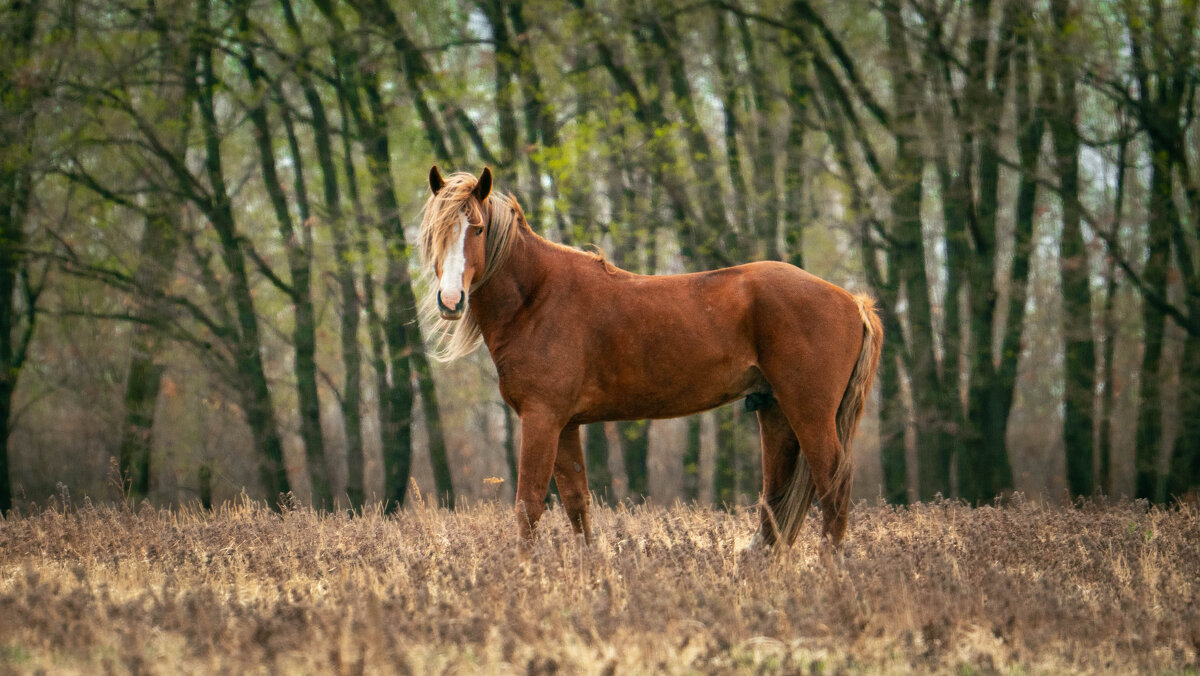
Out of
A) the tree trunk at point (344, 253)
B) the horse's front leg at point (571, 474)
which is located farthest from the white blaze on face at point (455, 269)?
the tree trunk at point (344, 253)

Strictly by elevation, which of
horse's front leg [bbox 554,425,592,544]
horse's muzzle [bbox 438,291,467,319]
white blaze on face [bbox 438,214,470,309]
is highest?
white blaze on face [bbox 438,214,470,309]

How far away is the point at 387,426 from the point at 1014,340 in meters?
10.6

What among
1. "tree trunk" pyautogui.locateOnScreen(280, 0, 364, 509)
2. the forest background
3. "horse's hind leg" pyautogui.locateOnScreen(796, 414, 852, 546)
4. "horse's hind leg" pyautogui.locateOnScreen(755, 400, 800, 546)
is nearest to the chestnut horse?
"horse's hind leg" pyautogui.locateOnScreen(796, 414, 852, 546)

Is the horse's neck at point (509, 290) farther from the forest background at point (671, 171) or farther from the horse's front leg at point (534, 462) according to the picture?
the forest background at point (671, 171)

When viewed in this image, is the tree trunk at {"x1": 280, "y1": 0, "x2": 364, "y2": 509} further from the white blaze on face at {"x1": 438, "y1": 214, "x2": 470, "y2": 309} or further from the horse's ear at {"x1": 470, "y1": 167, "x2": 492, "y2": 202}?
the white blaze on face at {"x1": 438, "y1": 214, "x2": 470, "y2": 309}

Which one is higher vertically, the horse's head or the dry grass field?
the horse's head

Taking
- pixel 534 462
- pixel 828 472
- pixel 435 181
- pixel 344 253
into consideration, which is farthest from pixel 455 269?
pixel 344 253

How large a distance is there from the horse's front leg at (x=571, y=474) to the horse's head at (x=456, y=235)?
1248mm

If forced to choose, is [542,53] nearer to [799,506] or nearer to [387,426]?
[387,426]

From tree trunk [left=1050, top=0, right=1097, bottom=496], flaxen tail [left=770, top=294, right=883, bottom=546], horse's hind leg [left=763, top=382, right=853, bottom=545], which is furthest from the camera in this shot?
tree trunk [left=1050, top=0, right=1097, bottom=496]

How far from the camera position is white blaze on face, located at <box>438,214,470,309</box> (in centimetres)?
548

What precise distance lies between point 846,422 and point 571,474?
193 centimetres

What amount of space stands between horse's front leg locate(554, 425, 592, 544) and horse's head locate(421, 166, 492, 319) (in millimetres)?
1248

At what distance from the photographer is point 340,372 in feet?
99.9
